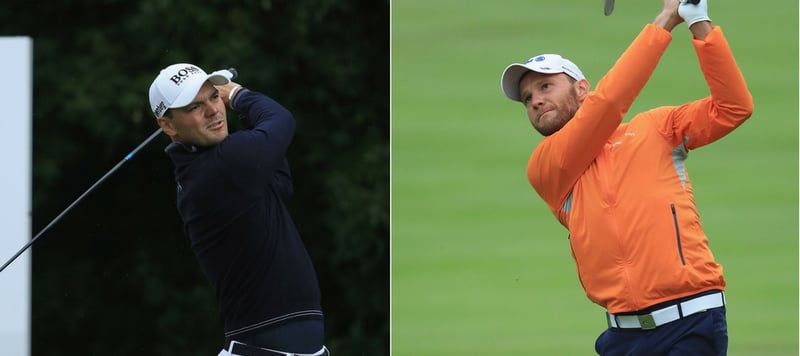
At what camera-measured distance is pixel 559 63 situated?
2.66m

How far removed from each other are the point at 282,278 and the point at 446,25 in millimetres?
1526

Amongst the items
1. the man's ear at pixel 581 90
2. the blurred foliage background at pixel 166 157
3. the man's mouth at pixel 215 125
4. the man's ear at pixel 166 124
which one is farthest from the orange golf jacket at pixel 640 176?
the blurred foliage background at pixel 166 157

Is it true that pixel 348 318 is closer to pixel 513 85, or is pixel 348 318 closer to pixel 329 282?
pixel 329 282

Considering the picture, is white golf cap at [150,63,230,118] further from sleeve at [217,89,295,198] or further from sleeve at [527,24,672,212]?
sleeve at [527,24,672,212]

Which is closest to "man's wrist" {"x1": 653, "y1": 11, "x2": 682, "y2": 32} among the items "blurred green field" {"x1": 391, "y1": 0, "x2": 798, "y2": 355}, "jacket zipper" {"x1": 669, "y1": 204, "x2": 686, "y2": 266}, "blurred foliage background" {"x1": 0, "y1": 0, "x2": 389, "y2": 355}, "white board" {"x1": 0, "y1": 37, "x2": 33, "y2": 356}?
"jacket zipper" {"x1": 669, "y1": 204, "x2": 686, "y2": 266}

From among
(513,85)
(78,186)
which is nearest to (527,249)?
(513,85)

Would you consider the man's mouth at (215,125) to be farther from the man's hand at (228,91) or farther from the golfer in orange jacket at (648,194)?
the golfer in orange jacket at (648,194)

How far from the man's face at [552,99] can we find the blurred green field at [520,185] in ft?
3.96

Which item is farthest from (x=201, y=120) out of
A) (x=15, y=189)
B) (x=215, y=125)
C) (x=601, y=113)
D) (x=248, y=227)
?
(x=15, y=189)

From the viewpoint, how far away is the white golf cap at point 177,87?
2557mm

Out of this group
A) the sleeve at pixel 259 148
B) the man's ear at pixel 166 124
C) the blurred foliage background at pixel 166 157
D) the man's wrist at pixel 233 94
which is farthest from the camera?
the blurred foliage background at pixel 166 157

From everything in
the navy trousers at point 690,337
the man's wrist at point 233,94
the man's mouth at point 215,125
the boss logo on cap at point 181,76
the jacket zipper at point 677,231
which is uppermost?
the boss logo on cap at point 181,76

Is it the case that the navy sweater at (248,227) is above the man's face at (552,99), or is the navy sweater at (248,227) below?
below

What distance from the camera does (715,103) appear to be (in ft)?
8.07
